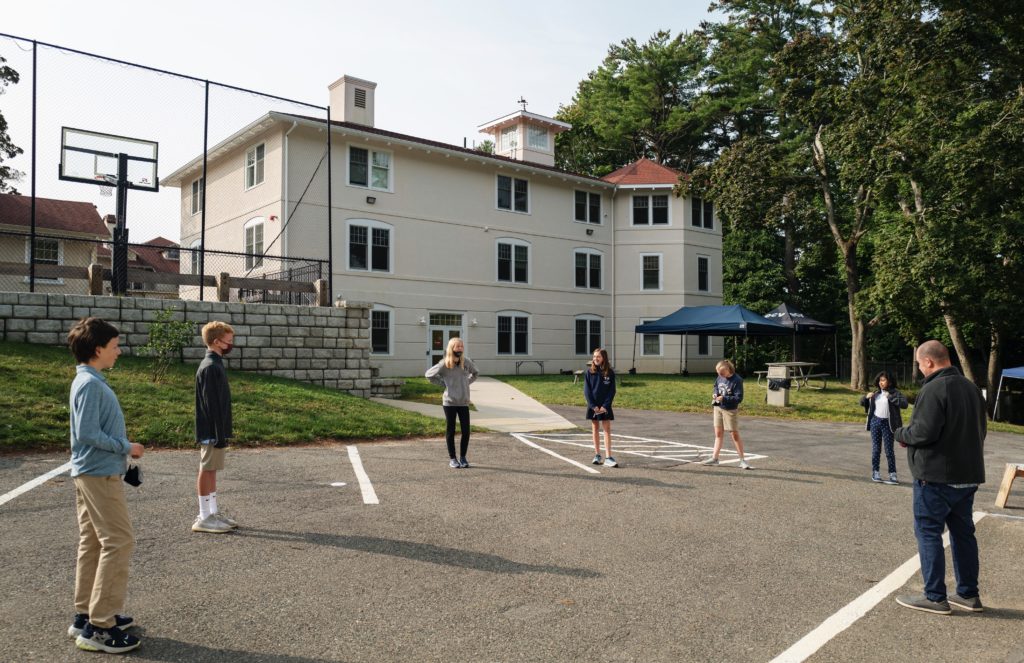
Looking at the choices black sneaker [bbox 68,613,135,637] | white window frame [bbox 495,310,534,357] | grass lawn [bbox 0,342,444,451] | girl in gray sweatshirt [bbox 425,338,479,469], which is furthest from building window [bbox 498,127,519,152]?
black sneaker [bbox 68,613,135,637]

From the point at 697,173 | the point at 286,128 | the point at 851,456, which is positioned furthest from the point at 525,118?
the point at 851,456

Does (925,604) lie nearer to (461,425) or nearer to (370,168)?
(461,425)

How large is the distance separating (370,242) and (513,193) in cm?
742

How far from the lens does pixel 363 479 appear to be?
8.49 meters


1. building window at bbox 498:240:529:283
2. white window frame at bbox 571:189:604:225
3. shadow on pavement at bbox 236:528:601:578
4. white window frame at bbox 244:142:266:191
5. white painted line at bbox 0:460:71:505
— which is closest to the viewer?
shadow on pavement at bbox 236:528:601:578

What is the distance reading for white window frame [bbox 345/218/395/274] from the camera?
81.6 ft

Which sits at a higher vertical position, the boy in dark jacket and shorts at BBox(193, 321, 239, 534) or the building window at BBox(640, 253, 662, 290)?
the building window at BBox(640, 253, 662, 290)

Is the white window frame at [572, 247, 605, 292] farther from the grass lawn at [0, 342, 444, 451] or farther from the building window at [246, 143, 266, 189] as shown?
the grass lawn at [0, 342, 444, 451]

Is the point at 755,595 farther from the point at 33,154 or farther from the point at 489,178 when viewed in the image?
the point at 489,178

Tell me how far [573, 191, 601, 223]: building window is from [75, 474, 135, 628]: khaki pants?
2943 centimetres

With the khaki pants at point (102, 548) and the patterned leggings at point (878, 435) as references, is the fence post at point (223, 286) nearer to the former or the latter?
the khaki pants at point (102, 548)

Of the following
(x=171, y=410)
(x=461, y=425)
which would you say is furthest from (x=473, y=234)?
(x=461, y=425)

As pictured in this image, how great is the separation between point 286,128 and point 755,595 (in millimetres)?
22289

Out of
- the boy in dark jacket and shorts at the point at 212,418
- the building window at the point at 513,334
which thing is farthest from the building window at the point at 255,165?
the boy in dark jacket and shorts at the point at 212,418
